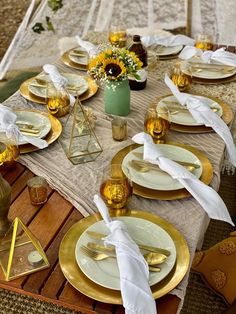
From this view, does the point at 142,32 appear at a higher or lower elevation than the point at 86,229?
lower

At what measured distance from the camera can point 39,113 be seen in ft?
5.10

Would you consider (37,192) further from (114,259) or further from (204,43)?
(204,43)

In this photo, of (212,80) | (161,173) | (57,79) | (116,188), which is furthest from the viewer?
(212,80)

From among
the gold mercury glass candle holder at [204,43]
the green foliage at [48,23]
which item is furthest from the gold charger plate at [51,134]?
the green foliage at [48,23]

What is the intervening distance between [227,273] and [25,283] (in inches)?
25.0

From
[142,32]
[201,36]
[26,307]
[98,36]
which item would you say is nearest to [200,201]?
[26,307]

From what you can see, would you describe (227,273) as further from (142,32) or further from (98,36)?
(142,32)

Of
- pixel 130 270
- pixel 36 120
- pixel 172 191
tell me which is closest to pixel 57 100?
pixel 36 120

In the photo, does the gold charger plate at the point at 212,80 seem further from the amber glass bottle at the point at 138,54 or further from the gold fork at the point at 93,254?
the gold fork at the point at 93,254

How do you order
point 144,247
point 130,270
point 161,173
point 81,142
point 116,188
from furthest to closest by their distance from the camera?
point 81,142 < point 161,173 < point 116,188 < point 144,247 < point 130,270

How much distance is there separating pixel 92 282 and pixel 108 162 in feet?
1.55

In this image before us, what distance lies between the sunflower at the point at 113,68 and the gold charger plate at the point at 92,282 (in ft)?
1.65

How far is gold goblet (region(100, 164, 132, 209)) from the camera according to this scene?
1135 millimetres

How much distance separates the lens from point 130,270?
36.0 inches
